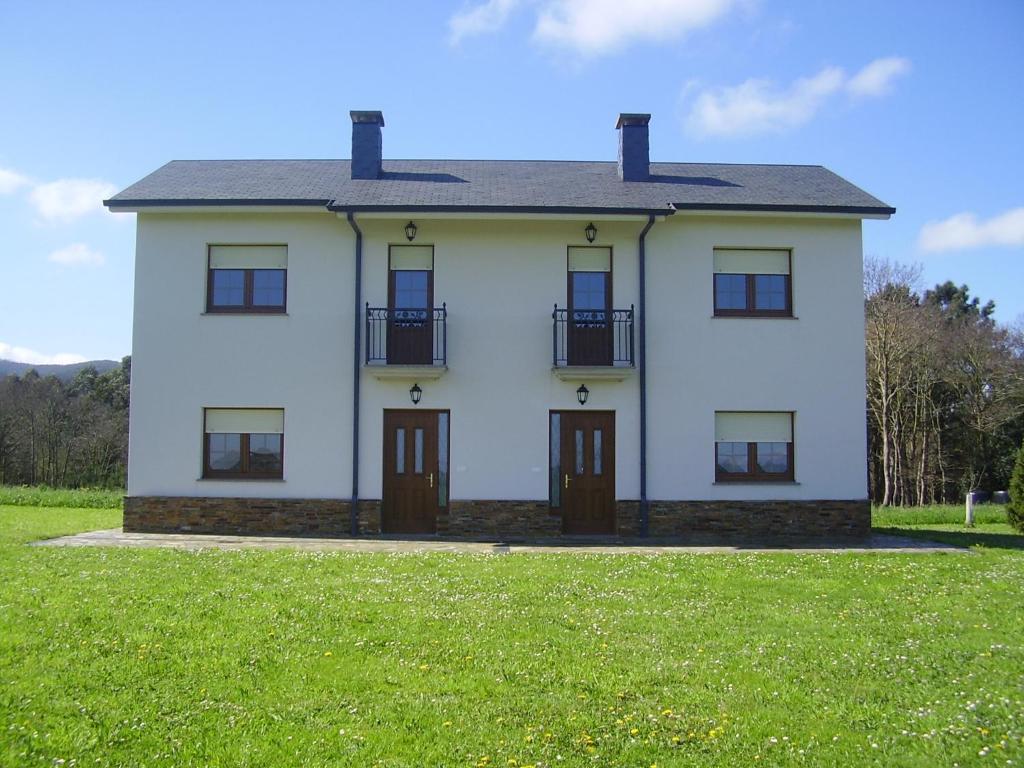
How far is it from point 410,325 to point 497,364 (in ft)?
5.58

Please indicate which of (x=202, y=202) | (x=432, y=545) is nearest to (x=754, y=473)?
(x=432, y=545)

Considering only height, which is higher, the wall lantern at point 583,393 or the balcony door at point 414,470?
the wall lantern at point 583,393

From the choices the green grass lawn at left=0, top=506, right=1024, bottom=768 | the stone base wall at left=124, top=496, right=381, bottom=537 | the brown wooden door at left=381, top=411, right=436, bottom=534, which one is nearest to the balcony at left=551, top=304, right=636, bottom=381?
the brown wooden door at left=381, top=411, right=436, bottom=534

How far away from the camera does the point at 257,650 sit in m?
6.26

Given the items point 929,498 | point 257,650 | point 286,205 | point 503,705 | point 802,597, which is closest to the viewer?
point 503,705

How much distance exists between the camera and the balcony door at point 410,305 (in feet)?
48.1

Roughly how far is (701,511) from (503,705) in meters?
10.2

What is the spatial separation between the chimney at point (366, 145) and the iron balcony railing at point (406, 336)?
3531 millimetres

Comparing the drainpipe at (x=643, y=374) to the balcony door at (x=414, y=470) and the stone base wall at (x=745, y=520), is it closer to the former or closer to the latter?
the stone base wall at (x=745, y=520)

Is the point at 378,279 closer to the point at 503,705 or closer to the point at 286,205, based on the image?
the point at 286,205

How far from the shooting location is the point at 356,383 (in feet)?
48.5

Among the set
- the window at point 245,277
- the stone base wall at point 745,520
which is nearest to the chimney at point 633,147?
the stone base wall at point 745,520

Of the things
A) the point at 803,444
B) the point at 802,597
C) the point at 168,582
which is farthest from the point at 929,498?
the point at 168,582

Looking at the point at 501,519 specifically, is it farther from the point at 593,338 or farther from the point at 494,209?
the point at 494,209
